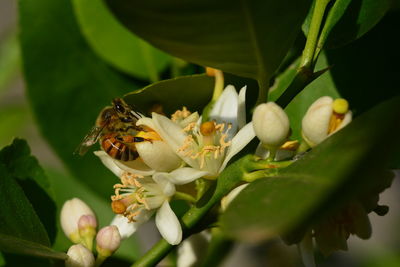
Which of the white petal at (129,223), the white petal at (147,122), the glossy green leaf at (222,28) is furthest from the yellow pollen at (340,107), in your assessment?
the white petal at (129,223)

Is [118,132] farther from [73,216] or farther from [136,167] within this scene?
[73,216]

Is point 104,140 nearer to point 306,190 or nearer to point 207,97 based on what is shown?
point 207,97

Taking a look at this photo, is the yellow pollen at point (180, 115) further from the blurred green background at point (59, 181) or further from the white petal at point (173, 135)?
the blurred green background at point (59, 181)

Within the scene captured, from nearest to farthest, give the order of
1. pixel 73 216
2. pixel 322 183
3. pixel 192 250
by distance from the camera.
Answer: pixel 322 183, pixel 73 216, pixel 192 250

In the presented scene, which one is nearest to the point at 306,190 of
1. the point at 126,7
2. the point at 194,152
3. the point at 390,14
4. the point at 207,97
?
the point at 126,7

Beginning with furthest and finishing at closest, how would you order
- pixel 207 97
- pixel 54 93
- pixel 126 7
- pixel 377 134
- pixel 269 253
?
pixel 269 253
pixel 54 93
pixel 207 97
pixel 126 7
pixel 377 134

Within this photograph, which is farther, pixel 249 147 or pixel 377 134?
pixel 249 147

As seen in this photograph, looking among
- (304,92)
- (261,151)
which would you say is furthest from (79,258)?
(304,92)
